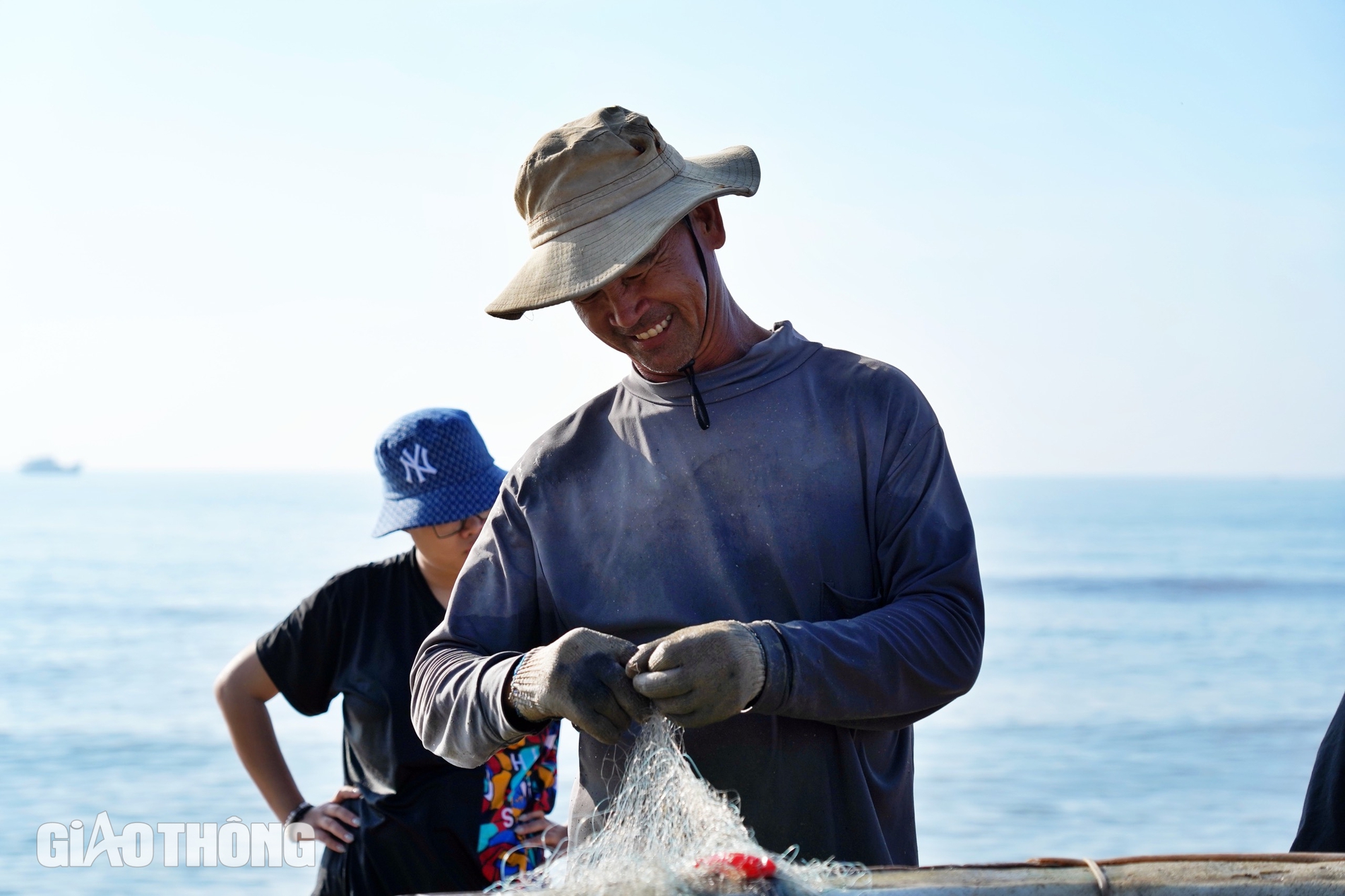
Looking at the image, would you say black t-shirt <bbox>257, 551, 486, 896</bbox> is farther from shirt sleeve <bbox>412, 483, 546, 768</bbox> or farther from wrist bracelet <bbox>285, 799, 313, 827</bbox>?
shirt sleeve <bbox>412, 483, 546, 768</bbox>

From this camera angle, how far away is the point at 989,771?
1062 centimetres

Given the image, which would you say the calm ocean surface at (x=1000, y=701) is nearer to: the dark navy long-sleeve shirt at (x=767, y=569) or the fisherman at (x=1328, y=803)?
the fisherman at (x=1328, y=803)

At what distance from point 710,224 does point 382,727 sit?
1.82 m

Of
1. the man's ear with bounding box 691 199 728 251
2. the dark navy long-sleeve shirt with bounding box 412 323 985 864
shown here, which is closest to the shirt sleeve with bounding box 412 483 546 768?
the dark navy long-sleeve shirt with bounding box 412 323 985 864

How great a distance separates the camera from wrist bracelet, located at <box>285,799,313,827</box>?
11.5 ft

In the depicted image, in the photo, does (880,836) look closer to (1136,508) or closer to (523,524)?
(523,524)

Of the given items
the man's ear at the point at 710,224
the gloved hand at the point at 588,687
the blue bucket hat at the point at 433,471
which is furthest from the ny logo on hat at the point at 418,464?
the gloved hand at the point at 588,687

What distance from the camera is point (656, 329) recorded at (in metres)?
2.04

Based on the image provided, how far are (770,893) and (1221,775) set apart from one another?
34.5ft

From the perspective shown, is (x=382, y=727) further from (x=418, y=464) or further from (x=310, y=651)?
(x=418, y=464)

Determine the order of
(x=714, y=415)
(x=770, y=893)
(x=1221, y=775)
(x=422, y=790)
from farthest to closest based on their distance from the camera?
(x=1221, y=775), (x=422, y=790), (x=714, y=415), (x=770, y=893)

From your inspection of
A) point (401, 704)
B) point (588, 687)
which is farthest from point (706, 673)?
point (401, 704)

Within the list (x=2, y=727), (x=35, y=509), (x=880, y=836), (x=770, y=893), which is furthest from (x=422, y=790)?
(x=35, y=509)

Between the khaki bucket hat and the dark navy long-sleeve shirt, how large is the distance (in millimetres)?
298
